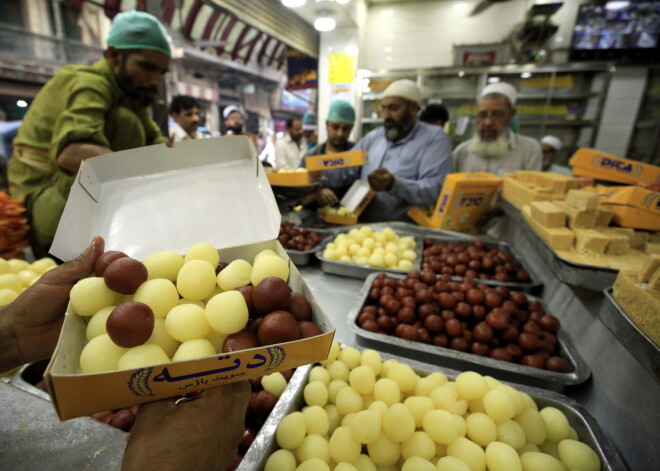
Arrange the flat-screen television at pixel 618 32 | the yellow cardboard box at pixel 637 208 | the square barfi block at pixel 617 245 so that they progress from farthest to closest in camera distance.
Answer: the flat-screen television at pixel 618 32
the yellow cardboard box at pixel 637 208
the square barfi block at pixel 617 245

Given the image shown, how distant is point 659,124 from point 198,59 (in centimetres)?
1093

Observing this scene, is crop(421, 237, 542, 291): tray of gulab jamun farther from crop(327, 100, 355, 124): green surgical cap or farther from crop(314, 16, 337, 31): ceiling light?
crop(314, 16, 337, 31): ceiling light

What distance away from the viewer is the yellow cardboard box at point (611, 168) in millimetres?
1640

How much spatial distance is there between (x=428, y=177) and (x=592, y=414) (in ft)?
6.87

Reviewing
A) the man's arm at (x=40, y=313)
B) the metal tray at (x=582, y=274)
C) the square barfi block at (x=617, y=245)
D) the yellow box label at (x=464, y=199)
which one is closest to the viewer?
the man's arm at (x=40, y=313)

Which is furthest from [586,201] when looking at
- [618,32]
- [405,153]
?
[618,32]

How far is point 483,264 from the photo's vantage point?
165 centimetres

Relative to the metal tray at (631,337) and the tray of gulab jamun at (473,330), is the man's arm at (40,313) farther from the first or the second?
the metal tray at (631,337)

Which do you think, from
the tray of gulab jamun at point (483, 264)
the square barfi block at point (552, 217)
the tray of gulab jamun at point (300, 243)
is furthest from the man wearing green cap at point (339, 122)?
the square barfi block at point (552, 217)

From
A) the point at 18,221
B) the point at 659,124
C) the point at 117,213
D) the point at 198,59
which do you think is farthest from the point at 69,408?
the point at 198,59

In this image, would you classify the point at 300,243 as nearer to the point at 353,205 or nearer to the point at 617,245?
the point at 353,205

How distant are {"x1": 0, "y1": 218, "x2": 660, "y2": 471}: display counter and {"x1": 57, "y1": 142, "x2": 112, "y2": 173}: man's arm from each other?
1037 mm

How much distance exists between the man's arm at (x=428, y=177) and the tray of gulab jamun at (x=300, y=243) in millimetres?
767

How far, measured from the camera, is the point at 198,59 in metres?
9.72
